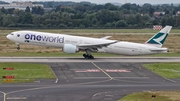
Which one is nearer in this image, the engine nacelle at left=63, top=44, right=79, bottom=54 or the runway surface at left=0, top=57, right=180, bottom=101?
the runway surface at left=0, top=57, right=180, bottom=101

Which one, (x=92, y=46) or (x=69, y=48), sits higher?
(x=92, y=46)

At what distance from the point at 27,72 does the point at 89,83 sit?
9.65m

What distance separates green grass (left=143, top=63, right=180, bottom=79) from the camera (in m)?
55.3

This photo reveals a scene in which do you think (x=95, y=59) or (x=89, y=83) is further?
(x=95, y=59)

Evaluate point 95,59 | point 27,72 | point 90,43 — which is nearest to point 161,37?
point 95,59

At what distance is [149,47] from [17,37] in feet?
62.9

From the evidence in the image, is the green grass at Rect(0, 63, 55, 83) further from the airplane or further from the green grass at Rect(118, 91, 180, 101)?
the green grass at Rect(118, 91, 180, 101)

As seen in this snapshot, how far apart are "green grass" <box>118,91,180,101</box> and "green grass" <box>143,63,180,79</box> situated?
35.4ft

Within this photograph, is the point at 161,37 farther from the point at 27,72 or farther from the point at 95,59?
the point at 27,72

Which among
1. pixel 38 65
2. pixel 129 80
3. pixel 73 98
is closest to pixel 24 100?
pixel 73 98

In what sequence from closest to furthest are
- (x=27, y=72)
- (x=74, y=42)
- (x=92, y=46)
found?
(x=27, y=72), (x=92, y=46), (x=74, y=42)

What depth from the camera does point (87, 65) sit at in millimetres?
63750

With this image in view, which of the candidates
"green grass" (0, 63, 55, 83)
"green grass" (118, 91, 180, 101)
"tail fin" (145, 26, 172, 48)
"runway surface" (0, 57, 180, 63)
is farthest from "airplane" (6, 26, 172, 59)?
"green grass" (118, 91, 180, 101)

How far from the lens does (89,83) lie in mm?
49094
